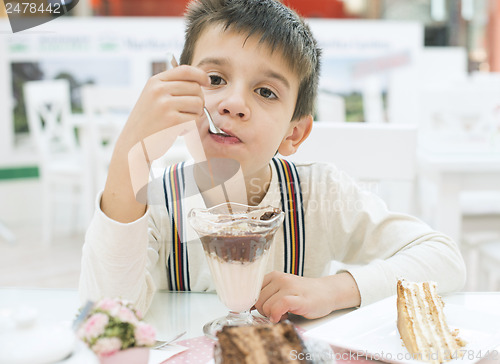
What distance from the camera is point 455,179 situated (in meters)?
1.94

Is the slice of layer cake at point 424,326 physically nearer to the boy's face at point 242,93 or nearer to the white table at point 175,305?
the white table at point 175,305

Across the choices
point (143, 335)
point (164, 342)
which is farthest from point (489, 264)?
point (143, 335)

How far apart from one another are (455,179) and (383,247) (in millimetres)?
1010

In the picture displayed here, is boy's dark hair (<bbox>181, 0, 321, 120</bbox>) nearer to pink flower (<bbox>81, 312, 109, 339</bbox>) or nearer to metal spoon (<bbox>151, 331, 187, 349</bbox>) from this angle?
metal spoon (<bbox>151, 331, 187, 349</bbox>)

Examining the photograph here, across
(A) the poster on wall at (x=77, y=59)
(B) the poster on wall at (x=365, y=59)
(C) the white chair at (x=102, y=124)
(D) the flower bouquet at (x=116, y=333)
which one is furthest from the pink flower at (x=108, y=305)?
(B) the poster on wall at (x=365, y=59)

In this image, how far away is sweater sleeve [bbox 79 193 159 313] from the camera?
29.2 inches

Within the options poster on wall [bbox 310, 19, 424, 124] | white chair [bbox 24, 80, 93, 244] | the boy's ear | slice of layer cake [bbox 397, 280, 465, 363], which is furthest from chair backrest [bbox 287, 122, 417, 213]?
poster on wall [bbox 310, 19, 424, 124]

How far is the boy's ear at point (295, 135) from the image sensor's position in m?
1.15

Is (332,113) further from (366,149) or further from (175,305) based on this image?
(175,305)

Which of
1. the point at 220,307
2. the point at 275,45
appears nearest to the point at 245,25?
the point at 275,45

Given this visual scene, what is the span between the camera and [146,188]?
2.64 ft

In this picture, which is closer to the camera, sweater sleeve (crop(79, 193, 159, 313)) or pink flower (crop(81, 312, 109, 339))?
pink flower (crop(81, 312, 109, 339))

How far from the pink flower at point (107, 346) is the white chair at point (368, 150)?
0.92 meters

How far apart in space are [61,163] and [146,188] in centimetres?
306
